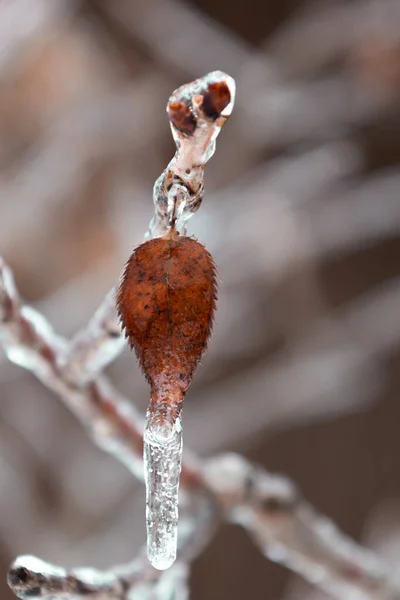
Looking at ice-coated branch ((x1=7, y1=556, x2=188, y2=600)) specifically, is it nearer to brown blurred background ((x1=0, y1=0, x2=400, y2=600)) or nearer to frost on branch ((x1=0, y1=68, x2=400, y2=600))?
frost on branch ((x1=0, y1=68, x2=400, y2=600))

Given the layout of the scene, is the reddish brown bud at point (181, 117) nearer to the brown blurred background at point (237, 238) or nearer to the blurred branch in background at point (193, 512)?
the blurred branch in background at point (193, 512)

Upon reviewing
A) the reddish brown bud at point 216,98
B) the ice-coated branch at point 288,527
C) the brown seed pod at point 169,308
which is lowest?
the brown seed pod at point 169,308

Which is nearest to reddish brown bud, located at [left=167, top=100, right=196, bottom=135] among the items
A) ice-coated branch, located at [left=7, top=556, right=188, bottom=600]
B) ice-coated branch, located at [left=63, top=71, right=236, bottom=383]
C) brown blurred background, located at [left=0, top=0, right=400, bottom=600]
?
ice-coated branch, located at [left=63, top=71, right=236, bottom=383]

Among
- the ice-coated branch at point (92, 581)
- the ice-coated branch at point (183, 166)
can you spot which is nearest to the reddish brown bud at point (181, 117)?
the ice-coated branch at point (183, 166)

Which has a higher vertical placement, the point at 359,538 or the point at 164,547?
the point at 359,538

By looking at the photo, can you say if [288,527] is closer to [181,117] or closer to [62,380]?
[62,380]

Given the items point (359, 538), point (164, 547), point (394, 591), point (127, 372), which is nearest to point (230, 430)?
point (127, 372)

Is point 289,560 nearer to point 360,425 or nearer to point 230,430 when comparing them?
point 230,430
